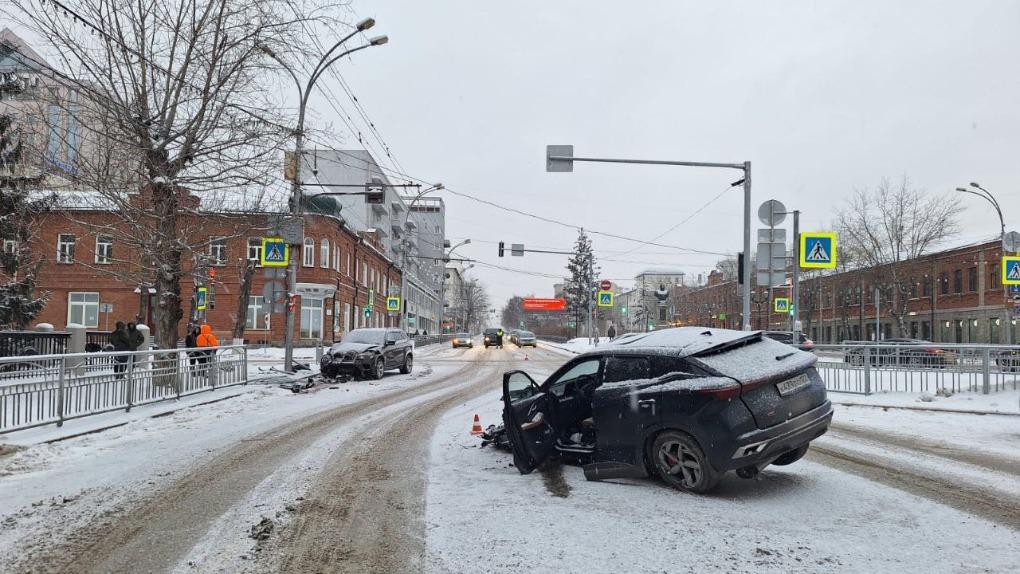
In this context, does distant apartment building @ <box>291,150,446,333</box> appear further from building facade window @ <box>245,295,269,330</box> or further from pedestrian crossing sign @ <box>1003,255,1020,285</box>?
pedestrian crossing sign @ <box>1003,255,1020,285</box>

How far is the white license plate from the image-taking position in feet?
A: 18.0

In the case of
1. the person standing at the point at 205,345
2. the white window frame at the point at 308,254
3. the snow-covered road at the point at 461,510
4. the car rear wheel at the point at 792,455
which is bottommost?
the snow-covered road at the point at 461,510

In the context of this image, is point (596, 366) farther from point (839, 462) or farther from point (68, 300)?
point (68, 300)

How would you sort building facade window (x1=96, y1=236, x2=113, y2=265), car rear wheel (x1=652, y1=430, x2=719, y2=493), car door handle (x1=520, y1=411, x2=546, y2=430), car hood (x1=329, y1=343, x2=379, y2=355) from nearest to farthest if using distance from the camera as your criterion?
1. car rear wheel (x1=652, y1=430, x2=719, y2=493)
2. car door handle (x1=520, y1=411, x2=546, y2=430)
3. building facade window (x1=96, y1=236, x2=113, y2=265)
4. car hood (x1=329, y1=343, x2=379, y2=355)

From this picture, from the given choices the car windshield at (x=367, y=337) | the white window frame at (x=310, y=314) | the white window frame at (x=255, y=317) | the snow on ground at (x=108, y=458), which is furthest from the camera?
the white window frame at (x=310, y=314)

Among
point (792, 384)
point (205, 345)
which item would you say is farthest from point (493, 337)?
point (792, 384)

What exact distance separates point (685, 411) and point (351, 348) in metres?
14.8

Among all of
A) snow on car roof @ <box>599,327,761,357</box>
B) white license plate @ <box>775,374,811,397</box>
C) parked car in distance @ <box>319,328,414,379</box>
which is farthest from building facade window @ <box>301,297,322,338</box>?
white license plate @ <box>775,374,811,397</box>

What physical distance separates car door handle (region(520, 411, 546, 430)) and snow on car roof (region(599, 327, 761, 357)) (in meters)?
0.91

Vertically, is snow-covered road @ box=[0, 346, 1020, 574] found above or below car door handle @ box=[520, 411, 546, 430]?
below

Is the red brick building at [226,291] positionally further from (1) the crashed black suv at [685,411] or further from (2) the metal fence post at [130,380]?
(1) the crashed black suv at [685,411]

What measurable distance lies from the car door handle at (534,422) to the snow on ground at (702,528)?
1.68 feet

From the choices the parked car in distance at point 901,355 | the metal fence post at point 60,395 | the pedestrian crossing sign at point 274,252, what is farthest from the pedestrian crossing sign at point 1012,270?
the metal fence post at point 60,395

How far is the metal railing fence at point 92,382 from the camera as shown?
8.47 metres
